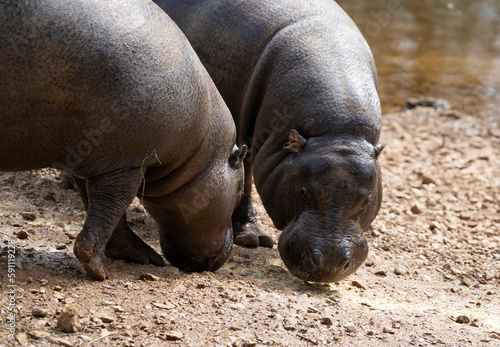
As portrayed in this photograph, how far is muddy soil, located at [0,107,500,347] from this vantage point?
3.86 meters

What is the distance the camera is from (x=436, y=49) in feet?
55.0

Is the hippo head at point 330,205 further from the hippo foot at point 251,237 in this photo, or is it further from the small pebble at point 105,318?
the small pebble at point 105,318

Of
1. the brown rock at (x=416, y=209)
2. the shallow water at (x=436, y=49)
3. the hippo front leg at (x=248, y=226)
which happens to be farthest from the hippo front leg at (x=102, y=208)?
the shallow water at (x=436, y=49)

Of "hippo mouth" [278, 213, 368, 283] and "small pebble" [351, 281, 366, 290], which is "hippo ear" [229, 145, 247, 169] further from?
"small pebble" [351, 281, 366, 290]

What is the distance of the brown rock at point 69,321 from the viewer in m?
3.58

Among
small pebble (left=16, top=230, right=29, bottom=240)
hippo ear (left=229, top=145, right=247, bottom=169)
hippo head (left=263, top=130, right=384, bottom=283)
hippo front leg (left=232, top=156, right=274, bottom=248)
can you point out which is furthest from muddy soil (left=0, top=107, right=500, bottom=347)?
hippo ear (left=229, top=145, right=247, bottom=169)

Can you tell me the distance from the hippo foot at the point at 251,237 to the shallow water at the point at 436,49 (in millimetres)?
5913

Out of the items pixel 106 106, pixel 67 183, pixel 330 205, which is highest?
pixel 106 106

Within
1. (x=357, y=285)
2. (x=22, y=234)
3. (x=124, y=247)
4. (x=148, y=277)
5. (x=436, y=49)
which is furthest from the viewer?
(x=436, y=49)

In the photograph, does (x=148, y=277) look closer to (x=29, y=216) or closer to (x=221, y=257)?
(x=221, y=257)

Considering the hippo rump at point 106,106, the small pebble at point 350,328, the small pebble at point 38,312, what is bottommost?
the small pebble at point 350,328

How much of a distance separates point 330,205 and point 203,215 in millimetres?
926

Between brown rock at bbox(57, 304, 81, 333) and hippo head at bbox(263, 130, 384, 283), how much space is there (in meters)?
2.02

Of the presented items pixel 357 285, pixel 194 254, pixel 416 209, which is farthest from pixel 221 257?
pixel 416 209
